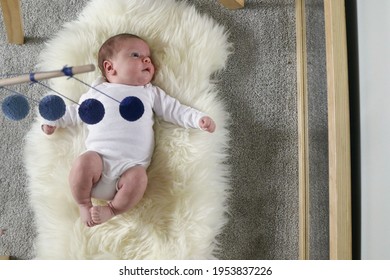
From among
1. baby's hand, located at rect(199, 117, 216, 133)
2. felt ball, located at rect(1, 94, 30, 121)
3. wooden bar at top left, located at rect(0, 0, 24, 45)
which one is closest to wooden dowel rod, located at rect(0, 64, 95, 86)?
felt ball, located at rect(1, 94, 30, 121)

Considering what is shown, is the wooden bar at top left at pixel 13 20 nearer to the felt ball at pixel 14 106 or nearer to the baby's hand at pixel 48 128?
the baby's hand at pixel 48 128

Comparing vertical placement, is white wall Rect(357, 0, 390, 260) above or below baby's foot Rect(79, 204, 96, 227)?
above

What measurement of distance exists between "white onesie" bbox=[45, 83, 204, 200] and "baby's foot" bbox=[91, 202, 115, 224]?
1.2 inches

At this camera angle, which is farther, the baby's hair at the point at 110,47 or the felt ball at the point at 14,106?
the baby's hair at the point at 110,47

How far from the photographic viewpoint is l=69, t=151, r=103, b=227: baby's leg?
1.14 metres

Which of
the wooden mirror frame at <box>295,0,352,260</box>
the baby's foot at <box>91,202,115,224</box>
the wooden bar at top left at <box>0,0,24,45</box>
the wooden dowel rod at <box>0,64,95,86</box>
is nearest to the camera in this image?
the wooden dowel rod at <box>0,64,95,86</box>

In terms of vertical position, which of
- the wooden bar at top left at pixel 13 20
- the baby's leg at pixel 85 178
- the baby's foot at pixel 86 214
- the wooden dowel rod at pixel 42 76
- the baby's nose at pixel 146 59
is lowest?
the baby's foot at pixel 86 214

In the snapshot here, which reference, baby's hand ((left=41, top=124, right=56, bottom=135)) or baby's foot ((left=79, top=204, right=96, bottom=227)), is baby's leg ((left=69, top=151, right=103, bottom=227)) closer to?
baby's foot ((left=79, top=204, right=96, bottom=227))

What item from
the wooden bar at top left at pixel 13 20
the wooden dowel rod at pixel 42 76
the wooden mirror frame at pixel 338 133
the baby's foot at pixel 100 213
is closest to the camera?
the wooden dowel rod at pixel 42 76

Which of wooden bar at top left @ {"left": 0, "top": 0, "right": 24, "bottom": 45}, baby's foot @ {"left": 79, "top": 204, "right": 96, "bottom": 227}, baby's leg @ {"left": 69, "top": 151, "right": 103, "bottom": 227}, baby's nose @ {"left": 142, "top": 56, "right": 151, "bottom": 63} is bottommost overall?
baby's foot @ {"left": 79, "top": 204, "right": 96, "bottom": 227}

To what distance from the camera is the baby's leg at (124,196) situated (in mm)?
1144

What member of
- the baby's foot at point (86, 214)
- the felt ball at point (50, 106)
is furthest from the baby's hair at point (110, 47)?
the felt ball at point (50, 106)

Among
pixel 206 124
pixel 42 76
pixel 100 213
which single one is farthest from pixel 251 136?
pixel 42 76
